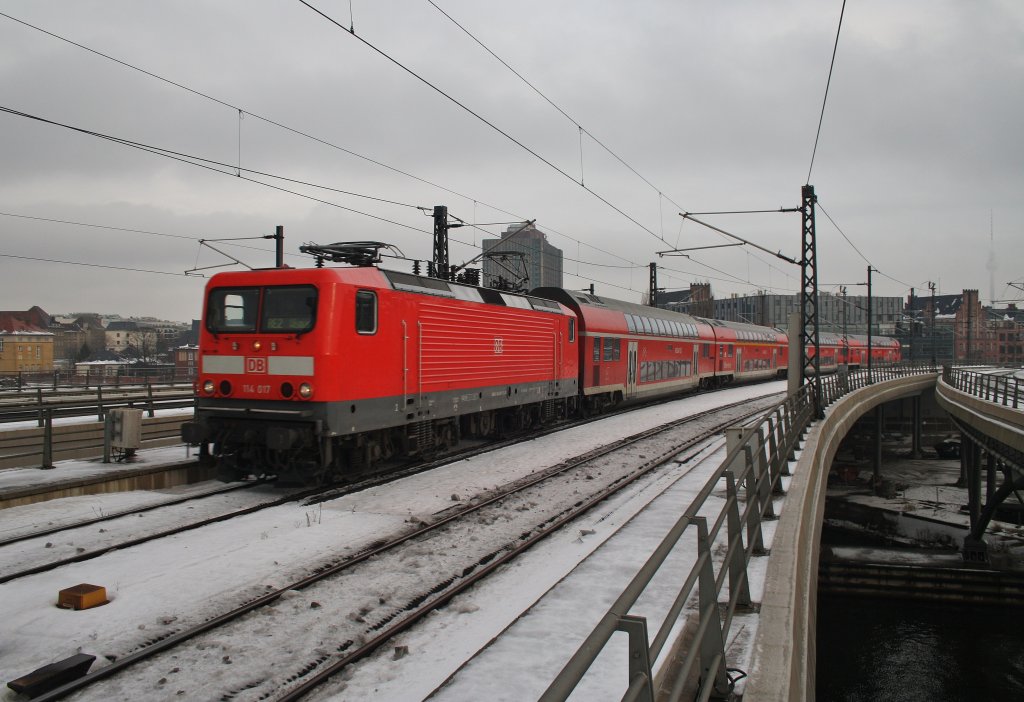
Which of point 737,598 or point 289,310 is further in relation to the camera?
point 289,310

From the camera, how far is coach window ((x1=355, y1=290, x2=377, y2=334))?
10914 mm

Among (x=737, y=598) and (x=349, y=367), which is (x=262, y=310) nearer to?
(x=349, y=367)

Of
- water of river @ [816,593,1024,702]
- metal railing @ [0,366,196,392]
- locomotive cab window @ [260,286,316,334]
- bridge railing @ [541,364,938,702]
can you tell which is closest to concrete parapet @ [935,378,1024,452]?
water of river @ [816,593,1024,702]

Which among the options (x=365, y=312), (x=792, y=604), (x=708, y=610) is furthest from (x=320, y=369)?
(x=708, y=610)

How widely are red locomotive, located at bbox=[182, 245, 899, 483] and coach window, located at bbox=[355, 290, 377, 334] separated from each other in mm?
17

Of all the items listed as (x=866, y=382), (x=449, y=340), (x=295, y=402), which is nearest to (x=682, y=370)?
(x=866, y=382)

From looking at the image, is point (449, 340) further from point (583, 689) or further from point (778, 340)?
point (778, 340)

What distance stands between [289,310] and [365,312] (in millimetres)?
1140

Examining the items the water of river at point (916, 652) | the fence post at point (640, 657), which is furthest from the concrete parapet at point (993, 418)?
the fence post at point (640, 657)

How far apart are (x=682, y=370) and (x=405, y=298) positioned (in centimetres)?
2022

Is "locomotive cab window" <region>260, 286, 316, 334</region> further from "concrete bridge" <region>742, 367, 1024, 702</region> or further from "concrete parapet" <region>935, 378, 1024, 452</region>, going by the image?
"concrete parapet" <region>935, 378, 1024, 452</region>

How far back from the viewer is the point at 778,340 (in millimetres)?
46094

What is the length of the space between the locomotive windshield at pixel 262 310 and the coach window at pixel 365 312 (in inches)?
28.2

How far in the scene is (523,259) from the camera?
776 inches
